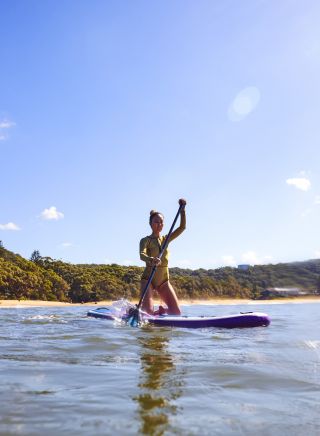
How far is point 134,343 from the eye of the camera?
16.0 ft

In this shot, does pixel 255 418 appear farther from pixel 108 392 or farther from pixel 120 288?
pixel 120 288

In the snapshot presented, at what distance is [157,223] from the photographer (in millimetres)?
8375

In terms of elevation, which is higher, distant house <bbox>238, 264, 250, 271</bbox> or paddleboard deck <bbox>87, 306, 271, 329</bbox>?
distant house <bbox>238, 264, 250, 271</bbox>

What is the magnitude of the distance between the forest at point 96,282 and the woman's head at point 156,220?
30211 mm

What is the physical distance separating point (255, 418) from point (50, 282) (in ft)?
133

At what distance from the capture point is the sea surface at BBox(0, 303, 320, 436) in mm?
1885

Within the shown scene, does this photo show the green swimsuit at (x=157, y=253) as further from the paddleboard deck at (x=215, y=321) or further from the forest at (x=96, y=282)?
the forest at (x=96, y=282)

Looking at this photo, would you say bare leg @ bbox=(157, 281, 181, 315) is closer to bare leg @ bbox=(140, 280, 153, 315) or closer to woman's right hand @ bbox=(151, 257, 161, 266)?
bare leg @ bbox=(140, 280, 153, 315)

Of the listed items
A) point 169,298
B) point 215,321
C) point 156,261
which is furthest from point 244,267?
point 215,321

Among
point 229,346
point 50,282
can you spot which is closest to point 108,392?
point 229,346

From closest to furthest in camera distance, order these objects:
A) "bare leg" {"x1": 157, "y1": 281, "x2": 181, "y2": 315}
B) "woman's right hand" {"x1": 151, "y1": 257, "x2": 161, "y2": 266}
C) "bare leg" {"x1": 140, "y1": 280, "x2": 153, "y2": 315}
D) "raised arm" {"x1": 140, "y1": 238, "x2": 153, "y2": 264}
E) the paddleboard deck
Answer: the paddleboard deck → "woman's right hand" {"x1": 151, "y1": 257, "x2": 161, "y2": 266} → "raised arm" {"x1": 140, "y1": 238, "x2": 153, "y2": 264} → "bare leg" {"x1": 140, "y1": 280, "x2": 153, "y2": 315} → "bare leg" {"x1": 157, "y1": 281, "x2": 181, "y2": 315}

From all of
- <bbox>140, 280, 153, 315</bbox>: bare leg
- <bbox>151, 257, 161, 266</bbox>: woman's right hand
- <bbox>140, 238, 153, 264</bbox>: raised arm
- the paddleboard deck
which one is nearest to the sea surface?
the paddleboard deck

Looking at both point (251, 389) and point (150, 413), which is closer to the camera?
point (150, 413)

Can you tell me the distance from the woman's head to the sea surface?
13.0ft
